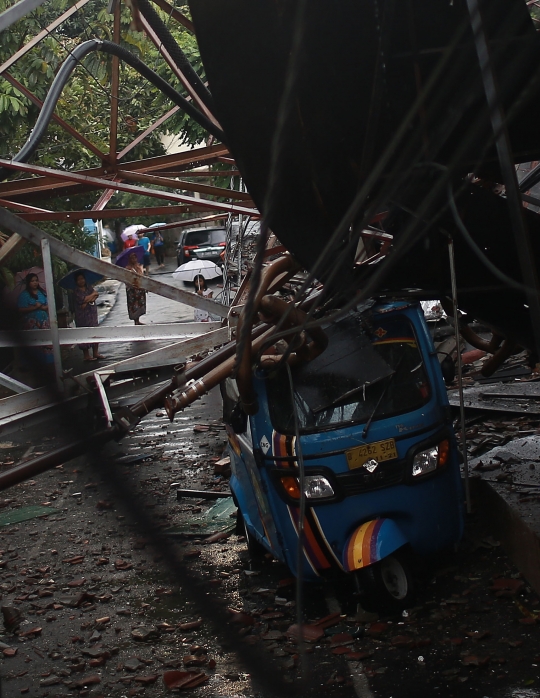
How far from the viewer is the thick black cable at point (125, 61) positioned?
550 cm

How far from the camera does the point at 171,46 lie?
4.86 metres

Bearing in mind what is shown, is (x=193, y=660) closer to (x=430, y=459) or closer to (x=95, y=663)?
(x=95, y=663)

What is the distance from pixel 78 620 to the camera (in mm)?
6480

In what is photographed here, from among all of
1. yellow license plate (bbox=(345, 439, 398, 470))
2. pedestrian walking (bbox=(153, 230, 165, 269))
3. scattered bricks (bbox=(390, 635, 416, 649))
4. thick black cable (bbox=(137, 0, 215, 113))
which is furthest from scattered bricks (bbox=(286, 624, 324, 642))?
pedestrian walking (bbox=(153, 230, 165, 269))

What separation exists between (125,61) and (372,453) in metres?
3.33

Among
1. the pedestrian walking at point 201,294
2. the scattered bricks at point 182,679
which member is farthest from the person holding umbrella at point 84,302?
the scattered bricks at point 182,679

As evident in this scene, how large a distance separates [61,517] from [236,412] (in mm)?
3896

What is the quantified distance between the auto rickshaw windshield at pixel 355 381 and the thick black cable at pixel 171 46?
213cm

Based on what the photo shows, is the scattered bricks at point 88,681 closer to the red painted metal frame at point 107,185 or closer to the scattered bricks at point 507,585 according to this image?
the scattered bricks at point 507,585

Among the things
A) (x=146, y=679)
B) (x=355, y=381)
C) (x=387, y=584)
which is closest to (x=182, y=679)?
(x=146, y=679)

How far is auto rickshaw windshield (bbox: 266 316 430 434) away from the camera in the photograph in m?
6.02

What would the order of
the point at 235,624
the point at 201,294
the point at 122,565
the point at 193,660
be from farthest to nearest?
1. the point at 201,294
2. the point at 122,565
3. the point at 193,660
4. the point at 235,624

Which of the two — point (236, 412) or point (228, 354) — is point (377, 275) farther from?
point (236, 412)

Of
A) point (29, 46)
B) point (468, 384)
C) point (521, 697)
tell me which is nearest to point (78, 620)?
point (521, 697)
